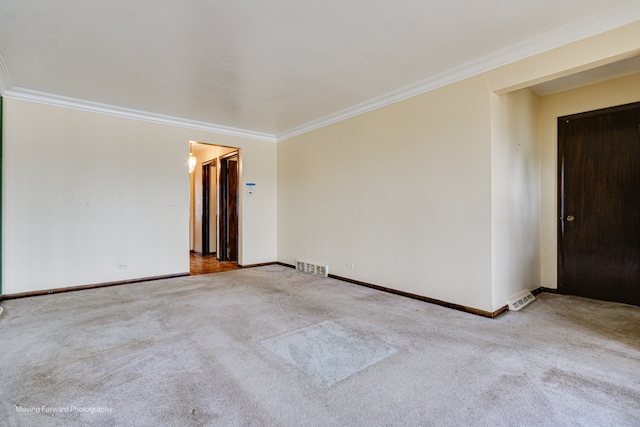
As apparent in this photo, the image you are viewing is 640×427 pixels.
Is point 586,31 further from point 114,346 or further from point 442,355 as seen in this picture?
point 114,346

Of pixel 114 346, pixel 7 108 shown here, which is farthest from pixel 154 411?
pixel 7 108

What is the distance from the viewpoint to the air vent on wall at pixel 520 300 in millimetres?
3440

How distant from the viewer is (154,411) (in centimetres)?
174

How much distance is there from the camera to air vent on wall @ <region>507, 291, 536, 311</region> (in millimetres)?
3440

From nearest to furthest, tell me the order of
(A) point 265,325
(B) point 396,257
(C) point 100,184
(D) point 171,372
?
(D) point 171,372 < (A) point 265,325 < (B) point 396,257 < (C) point 100,184

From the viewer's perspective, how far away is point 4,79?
3.52 metres

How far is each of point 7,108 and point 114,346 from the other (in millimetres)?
3649

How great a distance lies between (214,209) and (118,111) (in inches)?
133

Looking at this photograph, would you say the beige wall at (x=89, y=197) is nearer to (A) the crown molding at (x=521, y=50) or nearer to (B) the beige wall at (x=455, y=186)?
(B) the beige wall at (x=455, y=186)

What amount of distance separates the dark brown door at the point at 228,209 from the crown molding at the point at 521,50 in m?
3.32

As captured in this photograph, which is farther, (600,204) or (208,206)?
(208,206)

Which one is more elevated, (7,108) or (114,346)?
(7,108)

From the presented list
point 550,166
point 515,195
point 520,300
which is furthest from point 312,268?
point 550,166

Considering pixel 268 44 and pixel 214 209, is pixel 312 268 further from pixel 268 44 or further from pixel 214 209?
pixel 268 44
